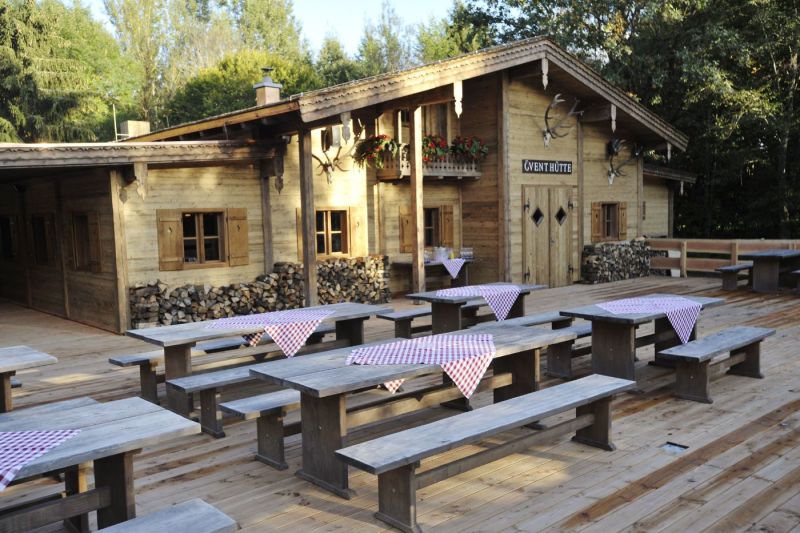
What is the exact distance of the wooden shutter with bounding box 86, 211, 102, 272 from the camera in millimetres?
9836

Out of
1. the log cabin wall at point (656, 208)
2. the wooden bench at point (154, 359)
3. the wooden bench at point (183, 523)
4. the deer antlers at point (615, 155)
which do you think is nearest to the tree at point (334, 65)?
the log cabin wall at point (656, 208)

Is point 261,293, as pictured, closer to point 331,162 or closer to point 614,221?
point 331,162

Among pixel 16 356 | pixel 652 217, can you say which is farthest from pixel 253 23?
pixel 16 356

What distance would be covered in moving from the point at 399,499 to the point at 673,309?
3.76m

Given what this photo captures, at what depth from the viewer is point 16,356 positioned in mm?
4910

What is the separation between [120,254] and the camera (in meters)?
9.32

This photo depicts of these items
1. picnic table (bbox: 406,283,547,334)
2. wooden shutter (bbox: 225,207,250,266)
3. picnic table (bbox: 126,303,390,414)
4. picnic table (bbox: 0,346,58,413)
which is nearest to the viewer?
picnic table (bbox: 0,346,58,413)

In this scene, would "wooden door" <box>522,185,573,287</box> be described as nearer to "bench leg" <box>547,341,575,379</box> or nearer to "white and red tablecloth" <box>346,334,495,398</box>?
"bench leg" <box>547,341,575,379</box>

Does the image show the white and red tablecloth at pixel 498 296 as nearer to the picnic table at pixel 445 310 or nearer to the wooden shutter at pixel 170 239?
the picnic table at pixel 445 310

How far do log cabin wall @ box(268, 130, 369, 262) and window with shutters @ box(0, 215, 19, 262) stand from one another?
6037 millimetres

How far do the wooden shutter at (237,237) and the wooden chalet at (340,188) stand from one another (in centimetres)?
2

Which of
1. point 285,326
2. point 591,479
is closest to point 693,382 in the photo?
point 591,479

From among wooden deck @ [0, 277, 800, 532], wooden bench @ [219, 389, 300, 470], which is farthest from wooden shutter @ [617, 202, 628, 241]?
wooden bench @ [219, 389, 300, 470]

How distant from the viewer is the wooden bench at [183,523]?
8.76 ft
